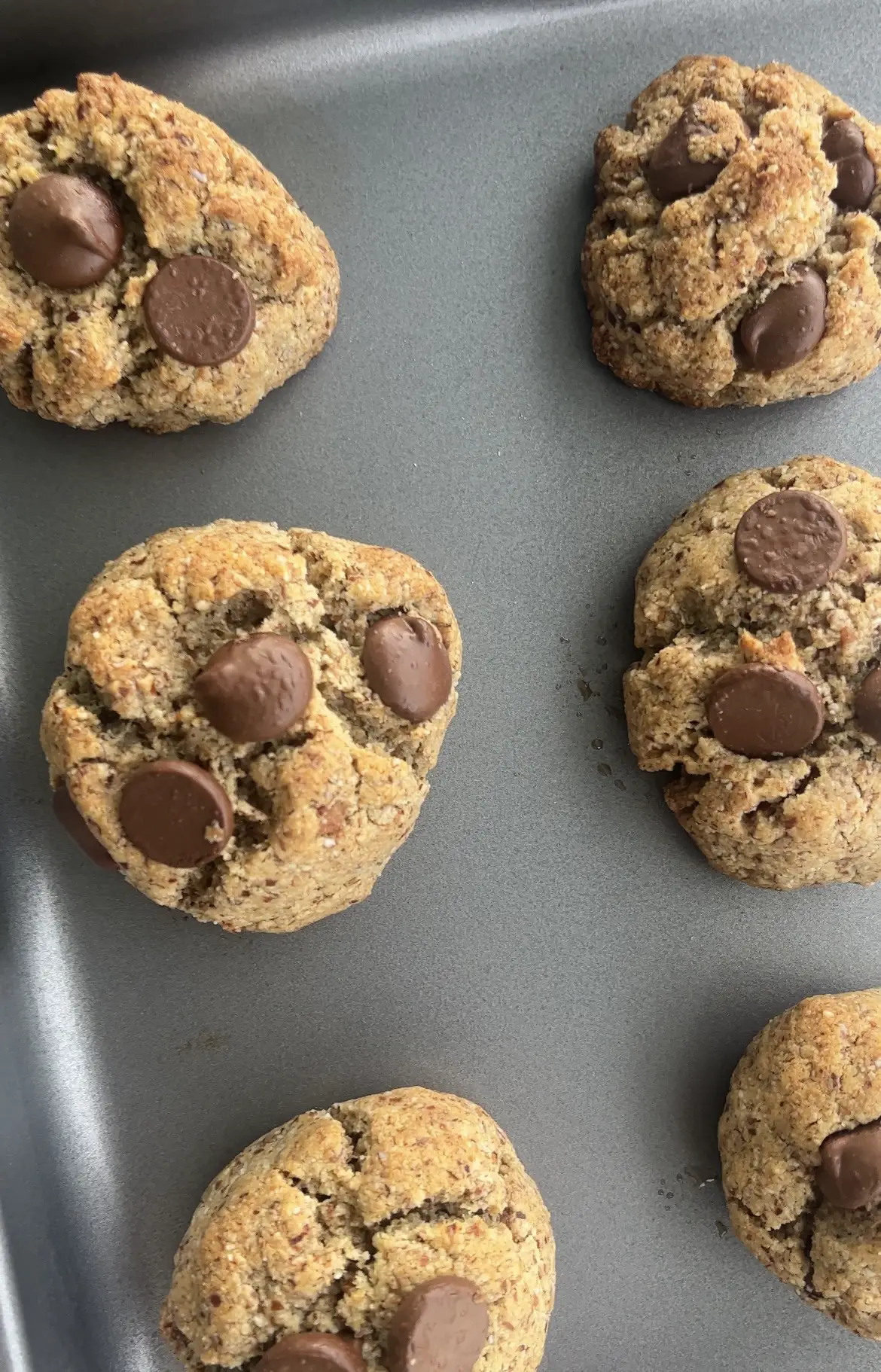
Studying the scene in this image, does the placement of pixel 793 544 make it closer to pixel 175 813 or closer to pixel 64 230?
pixel 175 813

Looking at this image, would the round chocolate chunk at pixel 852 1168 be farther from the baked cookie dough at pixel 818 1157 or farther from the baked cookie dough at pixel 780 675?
the baked cookie dough at pixel 780 675

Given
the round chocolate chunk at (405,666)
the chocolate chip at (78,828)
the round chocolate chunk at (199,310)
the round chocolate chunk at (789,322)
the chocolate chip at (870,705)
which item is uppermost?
the round chocolate chunk at (199,310)

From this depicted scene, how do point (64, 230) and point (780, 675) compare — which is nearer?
point (64, 230)

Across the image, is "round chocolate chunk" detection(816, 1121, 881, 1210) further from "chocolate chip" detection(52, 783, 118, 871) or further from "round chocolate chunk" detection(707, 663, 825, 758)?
"chocolate chip" detection(52, 783, 118, 871)

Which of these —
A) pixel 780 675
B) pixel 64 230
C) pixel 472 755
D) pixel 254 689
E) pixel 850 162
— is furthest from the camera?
pixel 472 755

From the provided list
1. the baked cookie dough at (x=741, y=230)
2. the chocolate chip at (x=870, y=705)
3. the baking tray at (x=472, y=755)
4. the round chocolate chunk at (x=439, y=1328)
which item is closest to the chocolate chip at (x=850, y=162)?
the baked cookie dough at (x=741, y=230)

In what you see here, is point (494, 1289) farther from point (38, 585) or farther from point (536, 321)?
point (536, 321)

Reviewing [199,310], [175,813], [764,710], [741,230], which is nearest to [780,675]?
[764,710]

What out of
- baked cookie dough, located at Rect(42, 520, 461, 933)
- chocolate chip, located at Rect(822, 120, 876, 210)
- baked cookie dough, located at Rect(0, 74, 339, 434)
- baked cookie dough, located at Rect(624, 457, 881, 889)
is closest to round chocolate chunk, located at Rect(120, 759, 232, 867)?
baked cookie dough, located at Rect(42, 520, 461, 933)
